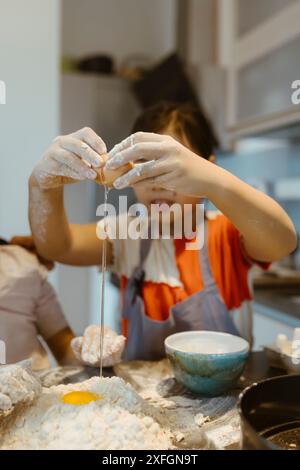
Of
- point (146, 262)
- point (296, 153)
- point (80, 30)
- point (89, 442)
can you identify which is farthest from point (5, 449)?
point (80, 30)

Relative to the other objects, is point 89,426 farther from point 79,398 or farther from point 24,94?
point 24,94

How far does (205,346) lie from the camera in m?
0.69

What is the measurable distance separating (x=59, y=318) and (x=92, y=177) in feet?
0.98

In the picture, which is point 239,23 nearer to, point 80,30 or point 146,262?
point 80,30

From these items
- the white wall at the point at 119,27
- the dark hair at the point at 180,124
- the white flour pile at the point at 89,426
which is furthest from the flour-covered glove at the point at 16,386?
the white wall at the point at 119,27

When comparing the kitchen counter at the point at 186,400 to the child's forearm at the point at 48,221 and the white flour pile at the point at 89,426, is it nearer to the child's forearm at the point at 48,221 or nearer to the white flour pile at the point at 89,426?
the white flour pile at the point at 89,426

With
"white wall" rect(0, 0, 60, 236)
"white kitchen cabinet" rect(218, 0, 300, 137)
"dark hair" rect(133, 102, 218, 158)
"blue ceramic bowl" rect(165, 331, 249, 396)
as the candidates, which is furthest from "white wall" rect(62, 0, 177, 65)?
"blue ceramic bowl" rect(165, 331, 249, 396)

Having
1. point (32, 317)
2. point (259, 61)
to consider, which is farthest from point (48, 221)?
point (259, 61)

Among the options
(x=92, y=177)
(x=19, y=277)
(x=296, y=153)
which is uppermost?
(x=296, y=153)

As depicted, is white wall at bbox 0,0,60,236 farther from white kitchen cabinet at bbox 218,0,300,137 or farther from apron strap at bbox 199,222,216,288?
white kitchen cabinet at bbox 218,0,300,137

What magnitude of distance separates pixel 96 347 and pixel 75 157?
25 centimetres

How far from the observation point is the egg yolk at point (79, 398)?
51 centimetres

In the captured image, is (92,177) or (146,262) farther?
(146,262)
